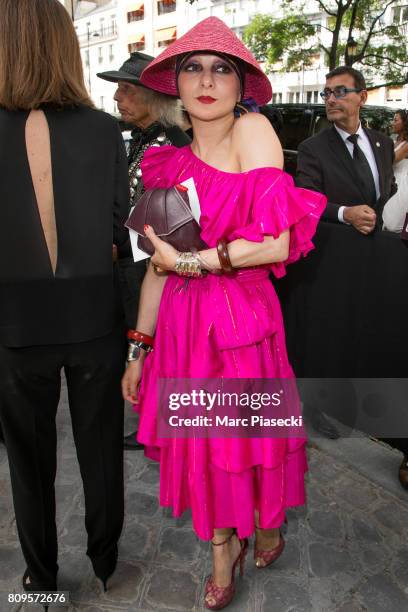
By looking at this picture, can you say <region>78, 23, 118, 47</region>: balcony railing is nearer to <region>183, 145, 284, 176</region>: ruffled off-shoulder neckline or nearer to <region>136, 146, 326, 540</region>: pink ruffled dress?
<region>183, 145, 284, 176</region>: ruffled off-shoulder neckline

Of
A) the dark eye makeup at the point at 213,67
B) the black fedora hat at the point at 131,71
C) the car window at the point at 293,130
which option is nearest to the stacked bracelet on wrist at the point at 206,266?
the dark eye makeup at the point at 213,67

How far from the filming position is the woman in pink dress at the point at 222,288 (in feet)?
Answer: 5.95

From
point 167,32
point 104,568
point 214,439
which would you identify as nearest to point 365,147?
point 214,439

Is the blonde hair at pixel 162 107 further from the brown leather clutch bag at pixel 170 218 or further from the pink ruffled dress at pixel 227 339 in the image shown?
the brown leather clutch bag at pixel 170 218

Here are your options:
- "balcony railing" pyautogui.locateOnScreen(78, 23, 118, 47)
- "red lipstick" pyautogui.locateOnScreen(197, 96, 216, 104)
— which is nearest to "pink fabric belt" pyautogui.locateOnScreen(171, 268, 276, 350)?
"red lipstick" pyautogui.locateOnScreen(197, 96, 216, 104)

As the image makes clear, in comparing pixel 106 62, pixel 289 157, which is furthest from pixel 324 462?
pixel 106 62

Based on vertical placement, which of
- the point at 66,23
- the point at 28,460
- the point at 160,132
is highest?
the point at 66,23

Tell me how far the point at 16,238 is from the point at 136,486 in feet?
5.88

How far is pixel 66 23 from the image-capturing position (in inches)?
66.1

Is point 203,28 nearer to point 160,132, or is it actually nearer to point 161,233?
point 161,233

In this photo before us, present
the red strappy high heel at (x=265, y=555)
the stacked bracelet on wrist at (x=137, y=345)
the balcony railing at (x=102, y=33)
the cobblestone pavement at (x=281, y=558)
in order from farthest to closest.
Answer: the balcony railing at (x=102, y=33), the red strappy high heel at (x=265, y=555), the cobblestone pavement at (x=281, y=558), the stacked bracelet on wrist at (x=137, y=345)

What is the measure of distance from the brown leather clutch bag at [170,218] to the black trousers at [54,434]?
43cm

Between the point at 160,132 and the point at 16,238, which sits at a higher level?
the point at 160,132

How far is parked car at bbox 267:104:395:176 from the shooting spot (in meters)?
9.70
